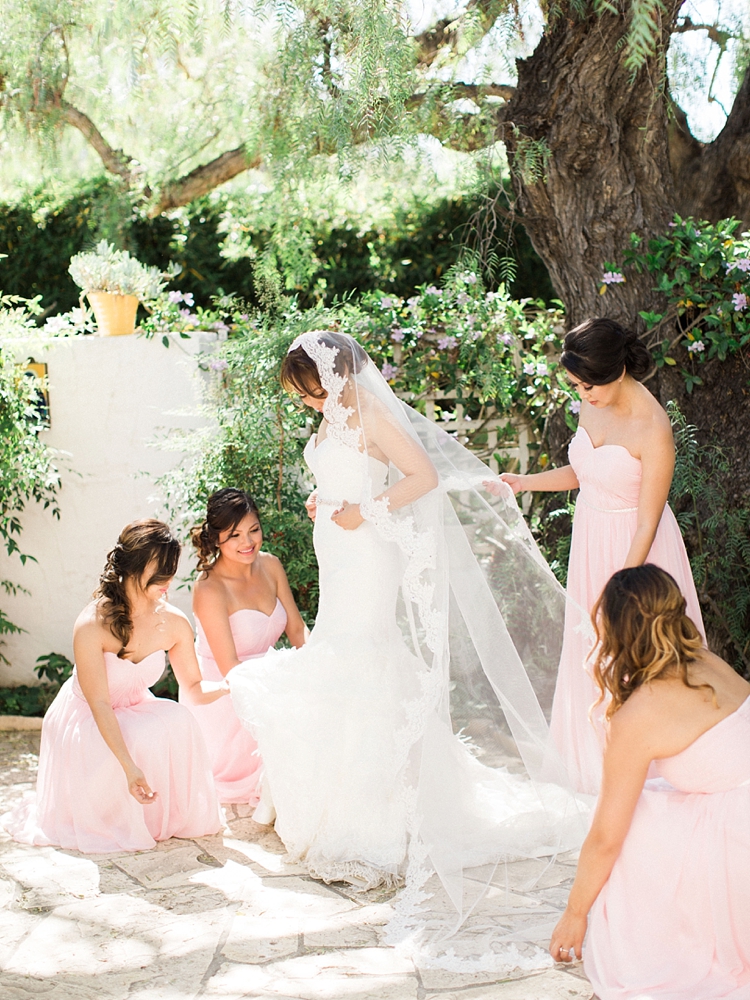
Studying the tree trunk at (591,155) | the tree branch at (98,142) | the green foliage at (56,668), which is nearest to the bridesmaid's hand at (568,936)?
the tree trunk at (591,155)

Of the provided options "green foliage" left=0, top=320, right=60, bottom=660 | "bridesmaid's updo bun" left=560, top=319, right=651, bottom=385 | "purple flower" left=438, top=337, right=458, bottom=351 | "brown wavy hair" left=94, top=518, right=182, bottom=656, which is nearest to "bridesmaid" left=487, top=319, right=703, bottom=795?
"bridesmaid's updo bun" left=560, top=319, right=651, bottom=385

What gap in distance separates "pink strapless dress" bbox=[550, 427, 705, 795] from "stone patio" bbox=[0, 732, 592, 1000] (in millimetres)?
446

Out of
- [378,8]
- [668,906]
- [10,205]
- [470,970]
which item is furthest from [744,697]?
[10,205]

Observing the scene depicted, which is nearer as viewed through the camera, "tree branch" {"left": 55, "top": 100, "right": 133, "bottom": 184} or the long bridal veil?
the long bridal veil

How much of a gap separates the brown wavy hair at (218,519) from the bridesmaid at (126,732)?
→ 438mm

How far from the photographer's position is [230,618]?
4.18 m

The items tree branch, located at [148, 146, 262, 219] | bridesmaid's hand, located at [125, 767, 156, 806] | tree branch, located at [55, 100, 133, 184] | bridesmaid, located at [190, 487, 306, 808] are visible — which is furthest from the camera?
tree branch, located at [148, 146, 262, 219]

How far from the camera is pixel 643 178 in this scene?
516cm

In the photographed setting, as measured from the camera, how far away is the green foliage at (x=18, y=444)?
5422 millimetres

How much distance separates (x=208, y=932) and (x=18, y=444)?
334 cm

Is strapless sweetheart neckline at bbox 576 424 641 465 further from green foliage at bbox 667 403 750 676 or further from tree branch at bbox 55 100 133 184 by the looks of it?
tree branch at bbox 55 100 133 184

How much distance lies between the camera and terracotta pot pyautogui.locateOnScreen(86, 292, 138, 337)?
5844 mm

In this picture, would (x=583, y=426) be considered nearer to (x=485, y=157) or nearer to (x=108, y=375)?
(x=485, y=157)

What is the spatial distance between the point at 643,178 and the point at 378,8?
179cm
